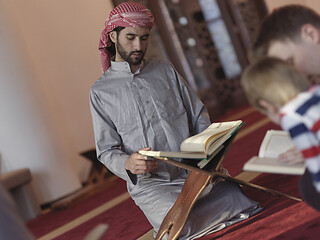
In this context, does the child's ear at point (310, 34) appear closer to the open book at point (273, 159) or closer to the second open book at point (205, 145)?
the open book at point (273, 159)

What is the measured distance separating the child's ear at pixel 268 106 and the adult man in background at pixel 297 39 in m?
0.22

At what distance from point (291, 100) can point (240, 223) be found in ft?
4.44

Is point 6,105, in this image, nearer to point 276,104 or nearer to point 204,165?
point 204,165

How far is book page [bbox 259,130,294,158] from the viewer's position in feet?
6.06

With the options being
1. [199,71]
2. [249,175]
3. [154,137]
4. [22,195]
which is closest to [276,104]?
[154,137]

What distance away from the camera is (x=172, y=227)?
2.56 metres

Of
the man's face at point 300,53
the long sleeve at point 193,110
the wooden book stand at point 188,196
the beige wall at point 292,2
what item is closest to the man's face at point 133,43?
the long sleeve at point 193,110

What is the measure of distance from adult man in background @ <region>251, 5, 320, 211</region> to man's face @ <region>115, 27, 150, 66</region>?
3.67 feet

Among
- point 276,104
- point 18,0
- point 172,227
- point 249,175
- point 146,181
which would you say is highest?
point 18,0

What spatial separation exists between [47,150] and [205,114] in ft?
12.2

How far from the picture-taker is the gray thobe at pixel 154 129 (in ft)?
9.04

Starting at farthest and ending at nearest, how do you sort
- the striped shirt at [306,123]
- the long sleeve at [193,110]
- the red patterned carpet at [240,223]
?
the long sleeve at [193,110] < the red patterned carpet at [240,223] < the striped shirt at [306,123]

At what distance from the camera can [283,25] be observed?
1.77m

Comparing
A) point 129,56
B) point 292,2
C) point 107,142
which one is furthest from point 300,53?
point 292,2
